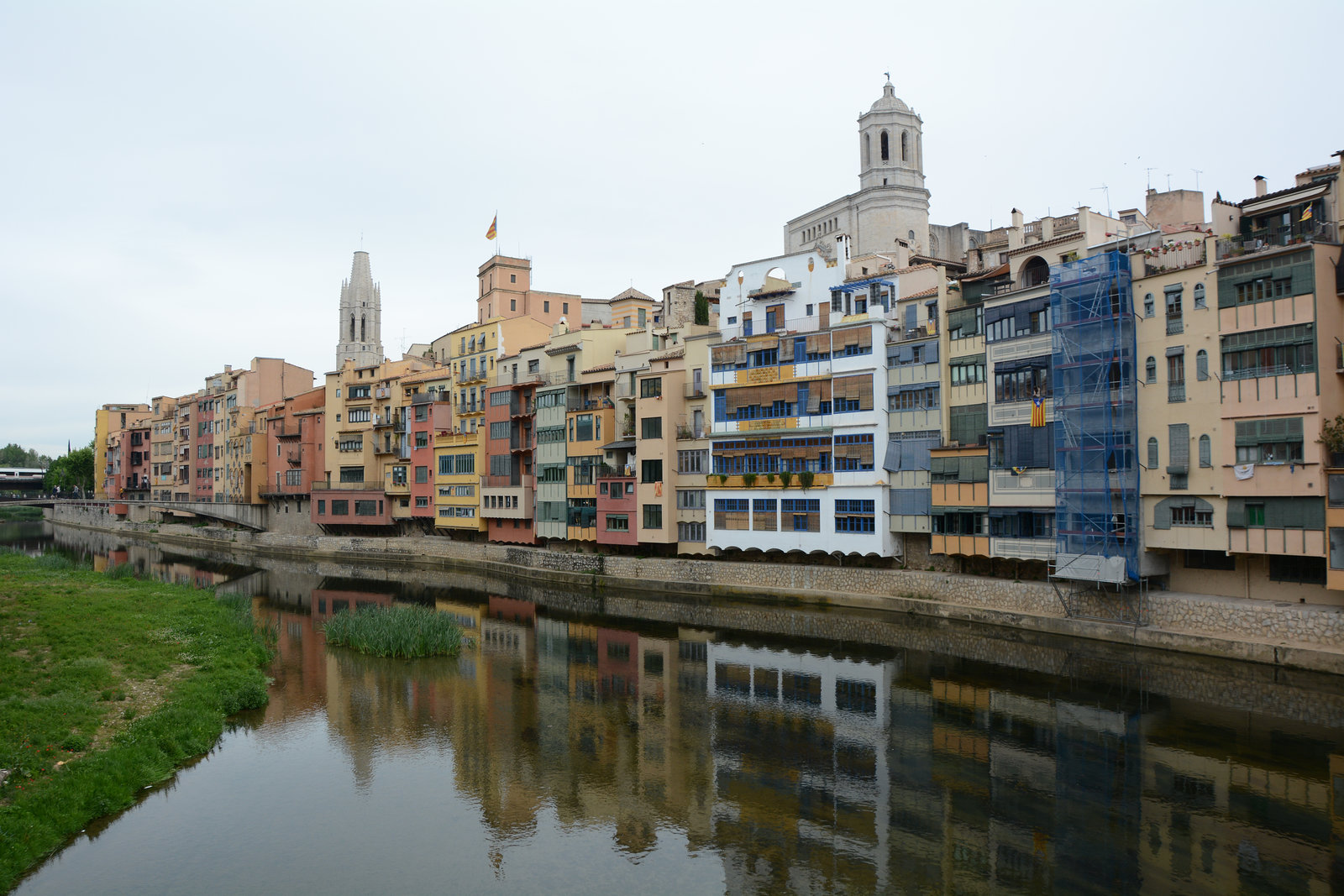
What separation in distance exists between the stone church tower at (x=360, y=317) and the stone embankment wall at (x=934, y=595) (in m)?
72.0

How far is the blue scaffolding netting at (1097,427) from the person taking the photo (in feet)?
102

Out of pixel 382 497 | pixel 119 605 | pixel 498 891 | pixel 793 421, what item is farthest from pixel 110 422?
pixel 498 891

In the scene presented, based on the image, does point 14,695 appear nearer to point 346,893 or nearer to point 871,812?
point 346,893

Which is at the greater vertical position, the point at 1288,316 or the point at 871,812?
the point at 1288,316

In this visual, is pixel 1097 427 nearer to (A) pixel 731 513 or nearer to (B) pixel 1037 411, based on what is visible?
(B) pixel 1037 411

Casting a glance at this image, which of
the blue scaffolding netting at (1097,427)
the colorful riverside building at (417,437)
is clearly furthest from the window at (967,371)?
the colorful riverside building at (417,437)

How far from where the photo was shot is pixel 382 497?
71.6 metres

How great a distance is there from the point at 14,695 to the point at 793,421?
105 ft

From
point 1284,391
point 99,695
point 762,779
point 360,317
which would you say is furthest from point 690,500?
point 360,317

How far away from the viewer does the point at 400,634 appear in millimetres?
32938

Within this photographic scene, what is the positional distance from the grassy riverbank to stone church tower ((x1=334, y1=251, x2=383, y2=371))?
3805 inches

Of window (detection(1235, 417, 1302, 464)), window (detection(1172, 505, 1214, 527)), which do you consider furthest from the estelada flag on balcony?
window (detection(1235, 417, 1302, 464))

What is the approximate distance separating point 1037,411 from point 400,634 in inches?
1013

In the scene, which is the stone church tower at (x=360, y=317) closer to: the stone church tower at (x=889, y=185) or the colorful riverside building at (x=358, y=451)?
the colorful riverside building at (x=358, y=451)
